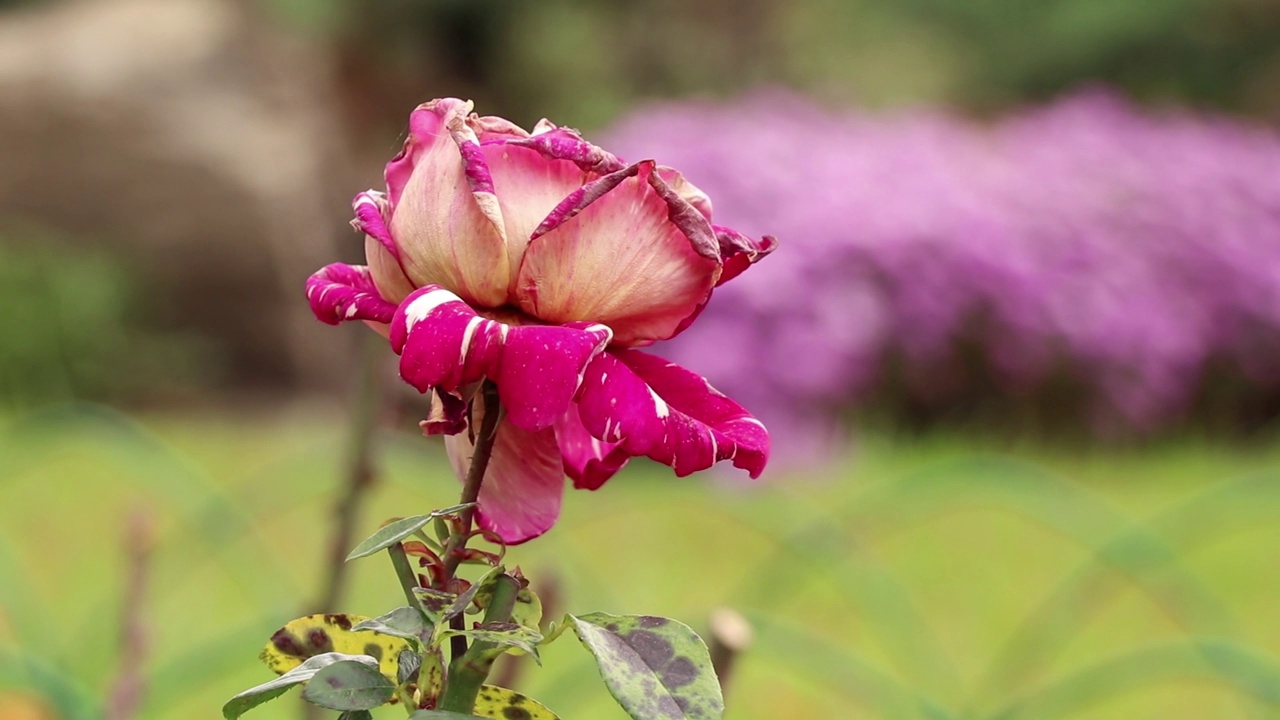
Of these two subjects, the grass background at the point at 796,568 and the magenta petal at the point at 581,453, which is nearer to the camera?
the magenta petal at the point at 581,453

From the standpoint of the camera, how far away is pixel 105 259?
15.8 ft

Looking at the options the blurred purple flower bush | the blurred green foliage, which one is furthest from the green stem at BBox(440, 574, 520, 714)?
the blurred green foliage

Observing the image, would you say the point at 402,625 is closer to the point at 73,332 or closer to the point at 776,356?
the point at 776,356

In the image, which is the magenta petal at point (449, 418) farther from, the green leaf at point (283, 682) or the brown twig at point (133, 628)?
the brown twig at point (133, 628)

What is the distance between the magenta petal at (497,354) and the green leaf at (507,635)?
0.06 m

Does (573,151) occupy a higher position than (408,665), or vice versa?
(573,151)

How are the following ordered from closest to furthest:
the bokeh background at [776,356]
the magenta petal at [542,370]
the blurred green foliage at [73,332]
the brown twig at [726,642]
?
the magenta petal at [542,370] < the brown twig at [726,642] < the bokeh background at [776,356] < the blurred green foliage at [73,332]

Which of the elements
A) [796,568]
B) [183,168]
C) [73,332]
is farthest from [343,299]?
[183,168]

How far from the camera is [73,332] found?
4.60 metres

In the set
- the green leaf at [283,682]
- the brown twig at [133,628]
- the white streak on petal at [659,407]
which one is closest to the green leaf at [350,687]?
the green leaf at [283,682]

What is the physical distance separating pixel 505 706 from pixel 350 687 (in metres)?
0.05

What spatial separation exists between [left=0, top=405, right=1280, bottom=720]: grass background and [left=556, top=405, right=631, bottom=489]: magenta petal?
1.48ft

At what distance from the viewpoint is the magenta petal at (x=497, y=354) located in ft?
1.18

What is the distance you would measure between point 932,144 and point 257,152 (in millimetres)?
2271
